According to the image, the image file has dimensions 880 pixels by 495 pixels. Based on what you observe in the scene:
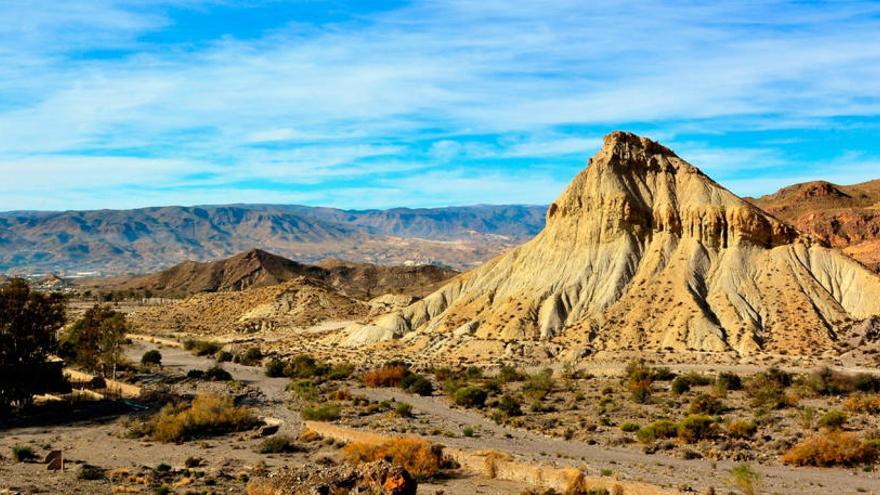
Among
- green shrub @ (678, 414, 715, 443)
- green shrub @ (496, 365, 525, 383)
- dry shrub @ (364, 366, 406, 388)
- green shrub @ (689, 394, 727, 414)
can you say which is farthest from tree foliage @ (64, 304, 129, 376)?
green shrub @ (678, 414, 715, 443)

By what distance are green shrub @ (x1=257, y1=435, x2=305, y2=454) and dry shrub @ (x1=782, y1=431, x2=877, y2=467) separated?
19.7 metres

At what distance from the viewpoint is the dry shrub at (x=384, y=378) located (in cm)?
5278

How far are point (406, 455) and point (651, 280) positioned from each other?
42.7m

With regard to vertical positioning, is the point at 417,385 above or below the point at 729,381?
below

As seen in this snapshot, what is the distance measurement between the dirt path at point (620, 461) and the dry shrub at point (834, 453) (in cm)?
58

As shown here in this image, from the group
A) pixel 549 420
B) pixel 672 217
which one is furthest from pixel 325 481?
pixel 672 217

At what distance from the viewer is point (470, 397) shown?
44750mm

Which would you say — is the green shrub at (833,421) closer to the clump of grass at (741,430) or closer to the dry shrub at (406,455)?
the clump of grass at (741,430)

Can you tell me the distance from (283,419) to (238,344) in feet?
156

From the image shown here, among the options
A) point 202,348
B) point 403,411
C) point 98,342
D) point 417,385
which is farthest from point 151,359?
point 403,411

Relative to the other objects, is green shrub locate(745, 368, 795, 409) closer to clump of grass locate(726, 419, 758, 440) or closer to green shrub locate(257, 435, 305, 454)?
clump of grass locate(726, 419, 758, 440)

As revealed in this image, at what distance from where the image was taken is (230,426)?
38.0 m

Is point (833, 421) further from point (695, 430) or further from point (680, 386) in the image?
point (680, 386)

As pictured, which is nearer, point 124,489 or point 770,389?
point 124,489
